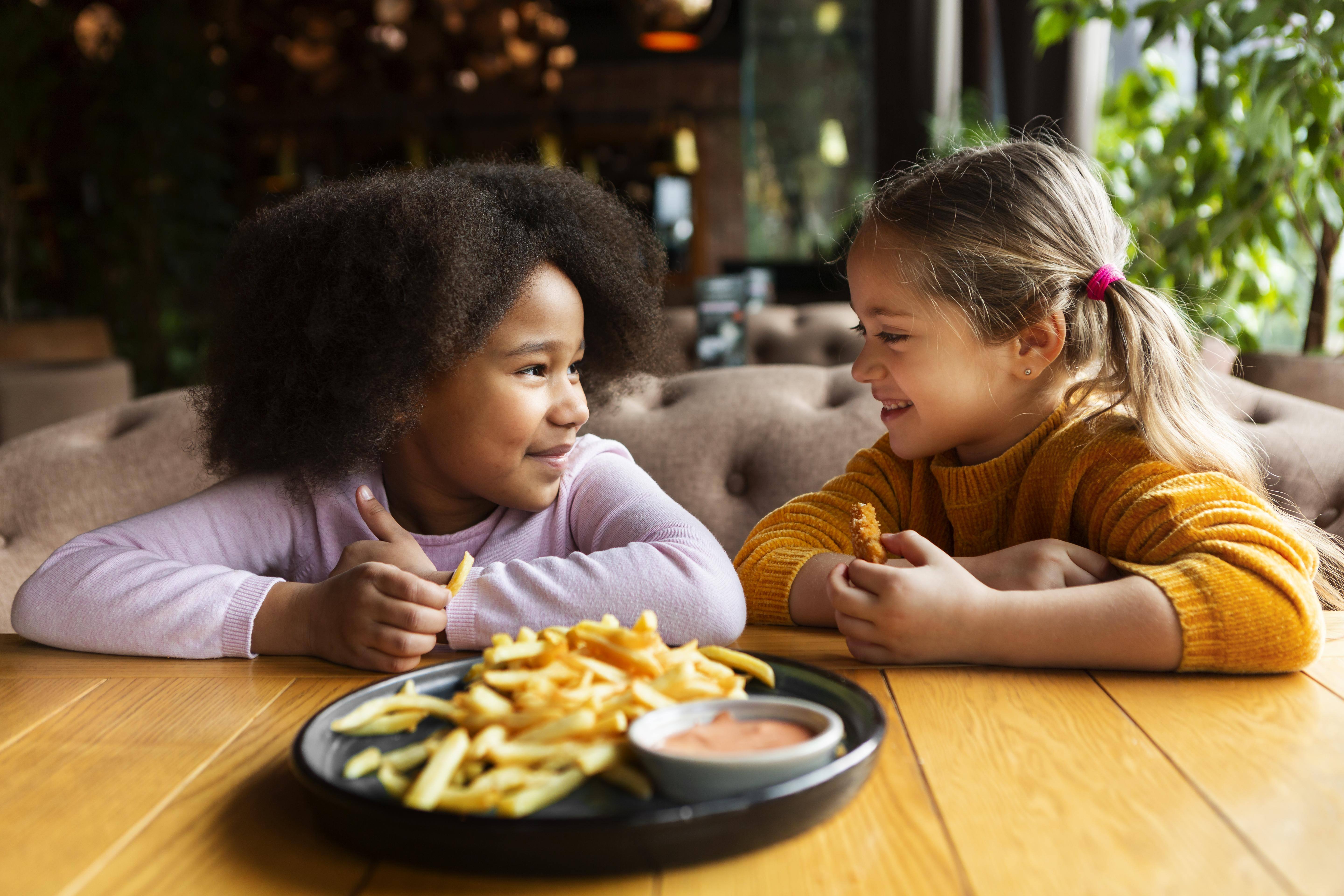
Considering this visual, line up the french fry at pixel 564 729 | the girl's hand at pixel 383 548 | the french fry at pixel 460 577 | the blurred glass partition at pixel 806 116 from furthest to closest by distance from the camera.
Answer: the blurred glass partition at pixel 806 116 → the girl's hand at pixel 383 548 → the french fry at pixel 460 577 → the french fry at pixel 564 729

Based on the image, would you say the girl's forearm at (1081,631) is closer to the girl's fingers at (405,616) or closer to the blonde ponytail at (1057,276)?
the blonde ponytail at (1057,276)

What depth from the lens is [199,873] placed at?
1.96 feet

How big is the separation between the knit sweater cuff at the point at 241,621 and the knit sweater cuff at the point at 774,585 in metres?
0.51

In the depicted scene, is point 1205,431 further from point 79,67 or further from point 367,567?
point 79,67

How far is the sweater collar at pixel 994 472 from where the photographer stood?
1.28 meters

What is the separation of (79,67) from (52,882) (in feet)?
22.8

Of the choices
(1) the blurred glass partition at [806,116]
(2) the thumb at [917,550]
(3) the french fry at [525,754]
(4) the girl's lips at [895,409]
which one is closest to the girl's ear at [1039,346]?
(4) the girl's lips at [895,409]

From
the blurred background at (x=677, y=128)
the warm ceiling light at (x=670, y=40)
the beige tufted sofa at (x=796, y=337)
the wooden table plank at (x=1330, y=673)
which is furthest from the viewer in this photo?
the warm ceiling light at (x=670, y=40)

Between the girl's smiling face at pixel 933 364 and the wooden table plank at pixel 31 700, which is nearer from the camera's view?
the wooden table plank at pixel 31 700

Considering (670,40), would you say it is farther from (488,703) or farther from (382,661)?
(488,703)

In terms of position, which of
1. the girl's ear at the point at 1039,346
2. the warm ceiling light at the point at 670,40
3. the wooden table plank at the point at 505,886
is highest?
the warm ceiling light at the point at 670,40

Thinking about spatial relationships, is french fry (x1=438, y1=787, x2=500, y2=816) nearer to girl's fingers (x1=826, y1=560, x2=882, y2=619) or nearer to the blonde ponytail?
girl's fingers (x1=826, y1=560, x2=882, y2=619)

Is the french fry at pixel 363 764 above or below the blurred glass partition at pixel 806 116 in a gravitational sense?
below

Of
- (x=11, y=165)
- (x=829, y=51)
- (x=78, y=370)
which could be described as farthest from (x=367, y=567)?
(x=11, y=165)
